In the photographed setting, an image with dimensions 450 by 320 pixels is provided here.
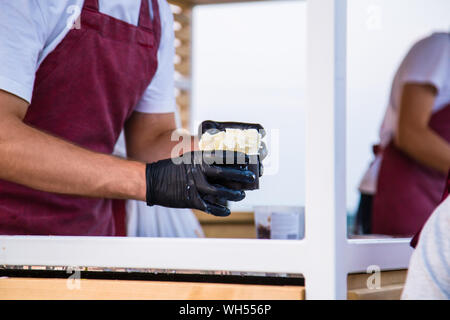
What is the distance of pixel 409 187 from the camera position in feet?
9.40

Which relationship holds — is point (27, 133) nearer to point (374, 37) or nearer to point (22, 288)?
point (22, 288)

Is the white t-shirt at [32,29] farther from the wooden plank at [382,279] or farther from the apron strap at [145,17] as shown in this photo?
the wooden plank at [382,279]

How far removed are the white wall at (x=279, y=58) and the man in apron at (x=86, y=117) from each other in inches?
59.2

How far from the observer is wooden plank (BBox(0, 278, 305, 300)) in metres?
1.11

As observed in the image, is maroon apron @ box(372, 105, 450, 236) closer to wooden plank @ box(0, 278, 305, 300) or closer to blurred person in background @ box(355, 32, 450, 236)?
blurred person in background @ box(355, 32, 450, 236)

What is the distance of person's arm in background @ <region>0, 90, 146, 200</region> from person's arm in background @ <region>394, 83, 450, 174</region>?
1502mm

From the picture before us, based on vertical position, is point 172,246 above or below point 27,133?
below

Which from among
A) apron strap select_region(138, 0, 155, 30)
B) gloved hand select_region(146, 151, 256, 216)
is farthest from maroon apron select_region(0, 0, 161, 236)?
gloved hand select_region(146, 151, 256, 216)

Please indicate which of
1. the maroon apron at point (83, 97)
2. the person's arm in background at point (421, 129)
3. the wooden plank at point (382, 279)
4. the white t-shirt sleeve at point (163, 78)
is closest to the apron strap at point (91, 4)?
the maroon apron at point (83, 97)

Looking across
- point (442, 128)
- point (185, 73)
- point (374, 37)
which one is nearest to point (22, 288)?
point (442, 128)

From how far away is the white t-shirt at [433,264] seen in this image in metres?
0.96

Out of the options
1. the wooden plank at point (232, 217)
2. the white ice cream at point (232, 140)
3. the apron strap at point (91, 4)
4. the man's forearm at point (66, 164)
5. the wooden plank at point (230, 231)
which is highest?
the apron strap at point (91, 4)
